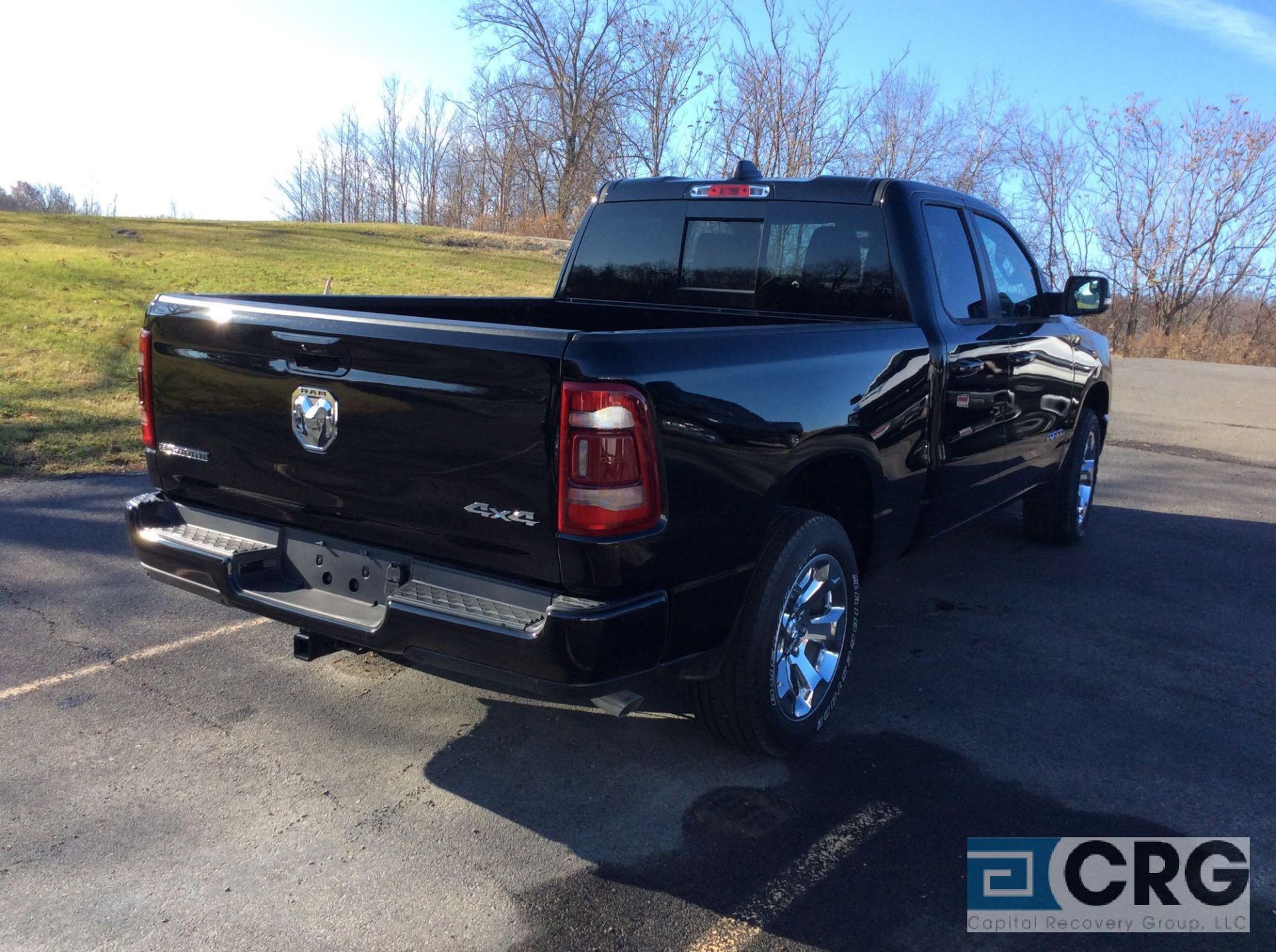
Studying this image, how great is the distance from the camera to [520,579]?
2799 mm

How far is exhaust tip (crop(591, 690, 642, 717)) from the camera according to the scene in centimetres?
283

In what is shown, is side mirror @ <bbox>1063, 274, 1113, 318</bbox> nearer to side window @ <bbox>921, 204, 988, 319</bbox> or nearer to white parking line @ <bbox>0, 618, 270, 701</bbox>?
side window @ <bbox>921, 204, 988, 319</bbox>

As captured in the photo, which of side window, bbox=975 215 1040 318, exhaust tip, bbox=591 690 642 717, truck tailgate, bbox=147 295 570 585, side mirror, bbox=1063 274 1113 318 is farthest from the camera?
side mirror, bbox=1063 274 1113 318

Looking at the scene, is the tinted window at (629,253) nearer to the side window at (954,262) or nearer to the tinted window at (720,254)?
the tinted window at (720,254)

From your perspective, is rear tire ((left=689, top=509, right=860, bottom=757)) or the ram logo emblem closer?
the ram logo emblem

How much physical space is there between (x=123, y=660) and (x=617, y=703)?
246 centimetres

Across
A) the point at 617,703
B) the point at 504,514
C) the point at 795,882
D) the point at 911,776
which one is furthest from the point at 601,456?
the point at 911,776

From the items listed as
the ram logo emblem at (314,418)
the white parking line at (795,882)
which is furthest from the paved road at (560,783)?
the ram logo emblem at (314,418)

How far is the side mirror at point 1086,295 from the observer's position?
5.54 metres

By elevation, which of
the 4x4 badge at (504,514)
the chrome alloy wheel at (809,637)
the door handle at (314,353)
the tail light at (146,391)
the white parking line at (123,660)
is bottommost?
the white parking line at (123,660)

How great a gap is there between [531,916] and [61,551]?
13.3ft

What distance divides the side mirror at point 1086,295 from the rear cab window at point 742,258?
6.03 ft

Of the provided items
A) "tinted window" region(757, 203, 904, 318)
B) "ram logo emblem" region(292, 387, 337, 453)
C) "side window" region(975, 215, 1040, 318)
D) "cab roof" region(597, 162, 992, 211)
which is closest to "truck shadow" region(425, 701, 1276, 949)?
"ram logo emblem" region(292, 387, 337, 453)

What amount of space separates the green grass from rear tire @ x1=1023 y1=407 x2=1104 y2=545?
5.21 metres
